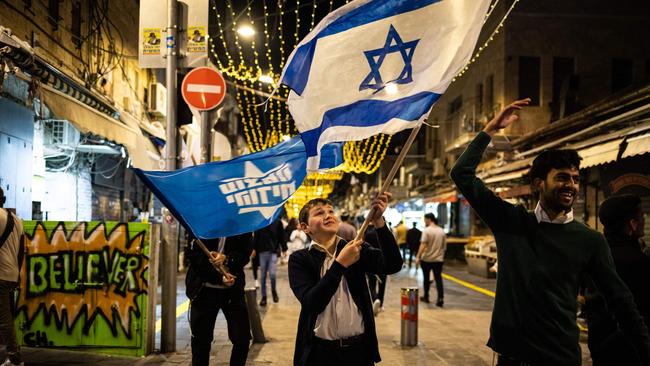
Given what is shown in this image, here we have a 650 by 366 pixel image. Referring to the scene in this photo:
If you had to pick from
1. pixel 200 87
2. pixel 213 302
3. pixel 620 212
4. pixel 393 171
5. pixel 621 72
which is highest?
pixel 621 72

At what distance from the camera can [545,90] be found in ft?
79.2

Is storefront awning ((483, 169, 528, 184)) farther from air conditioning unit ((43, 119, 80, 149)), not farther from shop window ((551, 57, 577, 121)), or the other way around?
air conditioning unit ((43, 119, 80, 149))

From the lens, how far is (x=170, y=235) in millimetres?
8023

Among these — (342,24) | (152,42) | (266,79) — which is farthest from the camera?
(266,79)

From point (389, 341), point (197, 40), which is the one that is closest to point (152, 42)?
point (197, 40)

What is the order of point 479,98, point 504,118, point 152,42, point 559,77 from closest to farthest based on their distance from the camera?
1. point 504,118
2. point 152,42
3. point 559,77
4. point 479,98

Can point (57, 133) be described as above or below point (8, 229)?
above

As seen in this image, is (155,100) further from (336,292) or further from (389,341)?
(336,292)

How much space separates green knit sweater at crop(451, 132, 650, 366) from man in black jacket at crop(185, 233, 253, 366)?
121 inches

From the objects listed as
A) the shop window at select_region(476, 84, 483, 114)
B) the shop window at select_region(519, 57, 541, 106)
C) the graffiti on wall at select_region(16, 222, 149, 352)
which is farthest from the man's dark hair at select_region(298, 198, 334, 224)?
the shop window at select_region(476, 84, 483, 114)

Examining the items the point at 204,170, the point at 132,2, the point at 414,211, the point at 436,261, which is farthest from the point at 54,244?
the point at 414,211

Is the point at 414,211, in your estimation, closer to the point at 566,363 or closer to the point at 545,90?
the point at 545,90

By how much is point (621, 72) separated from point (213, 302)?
23242 millimetres

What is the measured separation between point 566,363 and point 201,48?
6630mm
